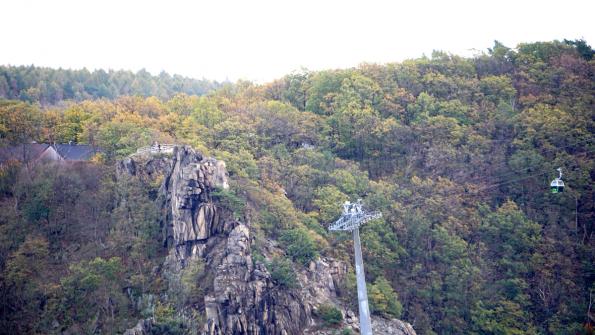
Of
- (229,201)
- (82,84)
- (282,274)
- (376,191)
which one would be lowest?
(282,274)

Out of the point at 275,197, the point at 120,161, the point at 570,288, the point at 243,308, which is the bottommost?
the point at 570,288

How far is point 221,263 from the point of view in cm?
3694

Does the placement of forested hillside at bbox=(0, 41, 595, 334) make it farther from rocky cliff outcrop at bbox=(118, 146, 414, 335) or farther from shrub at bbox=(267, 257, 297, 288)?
rocky cliff outcrop at bbox=(118, 146, 414, 335)

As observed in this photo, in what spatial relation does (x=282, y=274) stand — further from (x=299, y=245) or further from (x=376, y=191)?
(x=376, y=191)

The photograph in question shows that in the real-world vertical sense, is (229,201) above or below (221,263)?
above

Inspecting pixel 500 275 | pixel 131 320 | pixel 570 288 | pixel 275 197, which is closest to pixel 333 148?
pixel 275 197

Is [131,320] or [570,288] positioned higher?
[131,320]

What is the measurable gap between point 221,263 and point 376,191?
45.0 ft

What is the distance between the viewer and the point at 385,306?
130 ft

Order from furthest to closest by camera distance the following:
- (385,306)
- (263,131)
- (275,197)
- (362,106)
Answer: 1. (362,106)
2. (263,131)
3. (275,197)
4. (385,306)

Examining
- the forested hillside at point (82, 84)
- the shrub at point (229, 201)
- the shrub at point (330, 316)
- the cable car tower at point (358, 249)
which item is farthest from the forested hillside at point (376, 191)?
the forested hillside at point (82, 84)

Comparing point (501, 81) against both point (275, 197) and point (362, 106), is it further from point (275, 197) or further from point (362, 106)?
point (275, 197)

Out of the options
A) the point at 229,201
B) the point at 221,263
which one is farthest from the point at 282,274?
the point at 229,201

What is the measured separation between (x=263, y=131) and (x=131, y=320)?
18.1 metres
